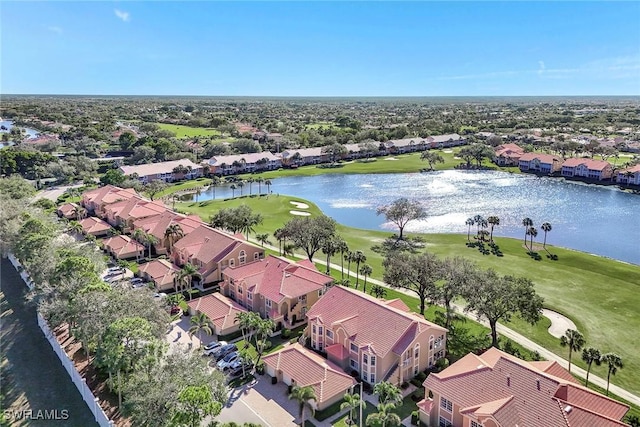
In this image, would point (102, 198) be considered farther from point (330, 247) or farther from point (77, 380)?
point (77, 380)

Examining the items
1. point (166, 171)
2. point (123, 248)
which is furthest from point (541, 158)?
point (123, 248)

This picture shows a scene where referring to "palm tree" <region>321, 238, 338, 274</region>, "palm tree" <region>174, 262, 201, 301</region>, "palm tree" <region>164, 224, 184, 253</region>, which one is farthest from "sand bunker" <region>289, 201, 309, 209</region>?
"palm tree" <region>174, 262, 201, 301</region>

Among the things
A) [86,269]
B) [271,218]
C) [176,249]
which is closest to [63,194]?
[271,218]

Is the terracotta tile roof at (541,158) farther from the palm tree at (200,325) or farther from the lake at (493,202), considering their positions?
the palm tree at (200,325)

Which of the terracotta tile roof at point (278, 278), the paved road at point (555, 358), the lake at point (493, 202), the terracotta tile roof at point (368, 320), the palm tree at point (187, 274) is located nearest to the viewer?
the paved road at point (555, 358)

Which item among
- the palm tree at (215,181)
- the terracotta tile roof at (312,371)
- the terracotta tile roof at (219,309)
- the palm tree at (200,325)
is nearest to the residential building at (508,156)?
the palm tree at (215,181)

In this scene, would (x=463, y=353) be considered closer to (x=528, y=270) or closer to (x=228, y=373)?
(x=228, y=373)

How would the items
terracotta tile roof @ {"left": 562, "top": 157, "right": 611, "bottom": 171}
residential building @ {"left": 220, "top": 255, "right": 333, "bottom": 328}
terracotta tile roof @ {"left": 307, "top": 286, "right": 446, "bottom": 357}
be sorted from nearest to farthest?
terracotta tile roof @ {"left": 307, "top": 286, "right": 446, "bottom": 357} → residential building @ {"left": 220, "top": 255, "right": 333, "bottom": 328} → terracotta tile roof @ {"left": 562, "top": 157, "right": 611, "bottom": 171}

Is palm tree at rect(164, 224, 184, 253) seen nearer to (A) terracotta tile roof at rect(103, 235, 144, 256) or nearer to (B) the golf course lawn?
(A) terracotta tile roof at rect(103, 235, 144, 256)
